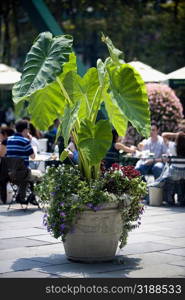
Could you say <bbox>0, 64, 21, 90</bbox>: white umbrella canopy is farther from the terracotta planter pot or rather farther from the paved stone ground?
the terracotta planter pot

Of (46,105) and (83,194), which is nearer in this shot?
(83,194)

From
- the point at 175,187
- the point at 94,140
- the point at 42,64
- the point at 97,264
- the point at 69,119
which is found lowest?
the point at 175,187

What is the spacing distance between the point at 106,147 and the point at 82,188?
530mm

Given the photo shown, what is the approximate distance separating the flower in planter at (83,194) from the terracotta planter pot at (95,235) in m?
0.07

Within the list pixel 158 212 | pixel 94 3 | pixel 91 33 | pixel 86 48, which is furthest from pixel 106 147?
pixel 86 48

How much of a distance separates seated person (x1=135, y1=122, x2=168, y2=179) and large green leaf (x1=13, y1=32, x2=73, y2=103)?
6.75m

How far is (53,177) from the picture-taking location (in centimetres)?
877

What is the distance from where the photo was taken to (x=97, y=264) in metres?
8.57

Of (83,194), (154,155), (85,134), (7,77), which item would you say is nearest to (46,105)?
(85,134)

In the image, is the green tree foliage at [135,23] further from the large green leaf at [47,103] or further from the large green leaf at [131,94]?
the large green leaf at [131,94]

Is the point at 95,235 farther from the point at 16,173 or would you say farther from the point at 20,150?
the point at 20,150

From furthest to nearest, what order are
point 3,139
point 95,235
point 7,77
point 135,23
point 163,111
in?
1. point 135,23
2. point 7,77
3. point 163,111
4. point 3,139
5. point 95,235

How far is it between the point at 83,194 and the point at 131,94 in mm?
1257

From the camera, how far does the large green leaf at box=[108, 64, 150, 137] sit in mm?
8562
